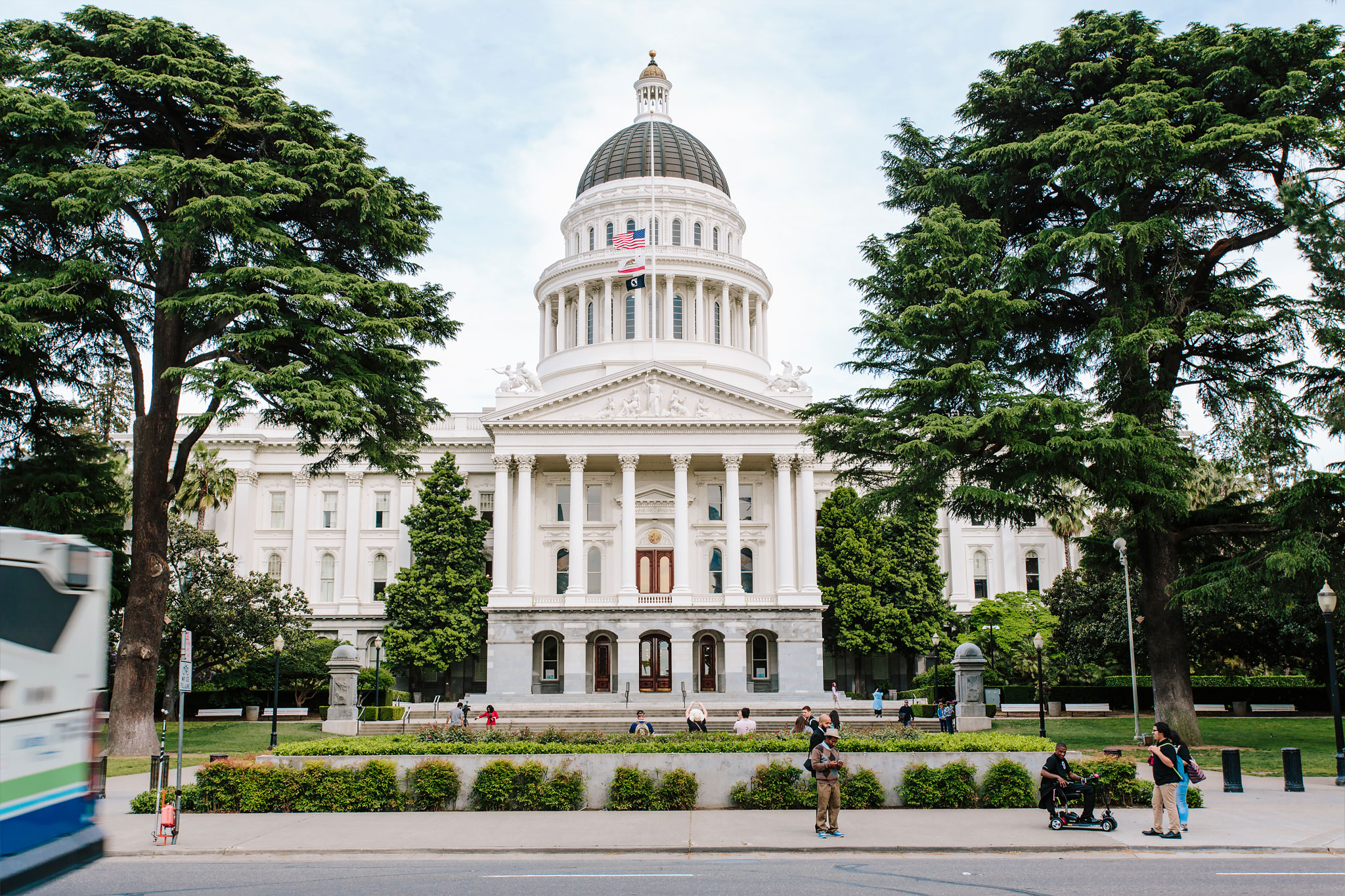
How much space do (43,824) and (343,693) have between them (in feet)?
85.8

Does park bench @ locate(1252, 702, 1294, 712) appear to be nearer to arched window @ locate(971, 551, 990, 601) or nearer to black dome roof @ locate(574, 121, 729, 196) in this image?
arched window @ locate(971, 551, 990, 601)

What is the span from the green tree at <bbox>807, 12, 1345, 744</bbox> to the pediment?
2382 centimetres

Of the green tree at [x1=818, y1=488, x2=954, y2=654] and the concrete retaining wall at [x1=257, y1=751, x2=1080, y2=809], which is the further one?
the green tree at [x1=818, y1=488, x2=954, y2=654]

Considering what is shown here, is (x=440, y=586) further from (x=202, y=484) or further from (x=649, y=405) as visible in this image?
(x=649, y=405)

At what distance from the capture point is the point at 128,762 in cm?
2616

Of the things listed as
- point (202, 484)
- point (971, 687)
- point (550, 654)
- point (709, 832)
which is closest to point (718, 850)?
point (709, 832)

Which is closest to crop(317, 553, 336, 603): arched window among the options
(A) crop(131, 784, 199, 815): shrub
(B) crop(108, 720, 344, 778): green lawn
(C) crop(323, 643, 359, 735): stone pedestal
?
(B) crop(108, 720, 344, 778): green lawn

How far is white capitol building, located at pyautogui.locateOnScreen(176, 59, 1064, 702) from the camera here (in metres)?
53.5

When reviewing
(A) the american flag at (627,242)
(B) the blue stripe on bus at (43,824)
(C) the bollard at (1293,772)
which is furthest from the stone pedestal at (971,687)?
(A) the american flag at (627,242)

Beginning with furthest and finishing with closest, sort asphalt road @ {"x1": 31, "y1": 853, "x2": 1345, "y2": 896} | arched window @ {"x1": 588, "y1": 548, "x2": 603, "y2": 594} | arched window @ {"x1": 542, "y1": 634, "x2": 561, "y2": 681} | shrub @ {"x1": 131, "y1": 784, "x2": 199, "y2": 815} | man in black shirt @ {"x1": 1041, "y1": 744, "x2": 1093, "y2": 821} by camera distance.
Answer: arched window @ {"x1": 588, "y1": 548, "x2": 603, "y2": 594}, arched window @ {"x1": 542, "y1": 634, "x2": 561, "y2": 681}, shrub @ {"x1": 131, "y1": 784, "x2": 199, "y2": 815}, man in black shirt @ {"x1": 1041, "y1": 744, "x2": 1093, "y2": 821}, asphalt road @ {"x1": 31, "y1": 853, "x2": 1345, "y2": 896}

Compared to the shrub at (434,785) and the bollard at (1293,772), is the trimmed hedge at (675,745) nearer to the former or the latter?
the shrub at (434,785)

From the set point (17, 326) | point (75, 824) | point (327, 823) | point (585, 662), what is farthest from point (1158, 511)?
point (585, 662)

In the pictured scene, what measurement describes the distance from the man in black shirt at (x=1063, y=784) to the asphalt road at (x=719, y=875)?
175cm

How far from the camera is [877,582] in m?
55.7
